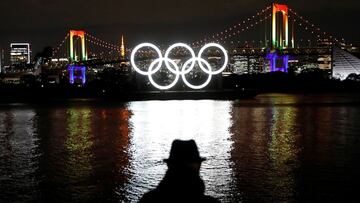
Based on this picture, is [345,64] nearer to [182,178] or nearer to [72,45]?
[72,45]

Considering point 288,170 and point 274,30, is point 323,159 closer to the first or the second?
point 288,170

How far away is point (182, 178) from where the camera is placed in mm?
3143

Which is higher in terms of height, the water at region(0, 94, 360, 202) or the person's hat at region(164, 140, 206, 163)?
the person's hat at region(164, 140, 206, 163)

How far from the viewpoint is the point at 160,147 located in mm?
13008

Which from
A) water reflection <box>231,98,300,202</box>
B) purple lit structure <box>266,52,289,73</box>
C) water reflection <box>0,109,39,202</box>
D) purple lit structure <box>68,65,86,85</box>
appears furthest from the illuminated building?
water reflection <box>0,109,39,202</box>

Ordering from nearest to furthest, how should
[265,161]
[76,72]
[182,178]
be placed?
[182,178] < [265,161] < [76,72]

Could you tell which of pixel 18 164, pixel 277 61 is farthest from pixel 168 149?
pixel 277 61

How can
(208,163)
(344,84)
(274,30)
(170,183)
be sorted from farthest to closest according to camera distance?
(344,84) → (274,30) → (208,163) → (170,183)

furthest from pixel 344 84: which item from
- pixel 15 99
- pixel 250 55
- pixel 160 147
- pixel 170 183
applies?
pixel 170 183

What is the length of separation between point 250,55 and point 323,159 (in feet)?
124

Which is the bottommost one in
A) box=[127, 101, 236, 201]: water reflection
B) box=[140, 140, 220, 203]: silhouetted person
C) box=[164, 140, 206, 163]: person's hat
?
box=[127, 101, 236, 201]: water reflection

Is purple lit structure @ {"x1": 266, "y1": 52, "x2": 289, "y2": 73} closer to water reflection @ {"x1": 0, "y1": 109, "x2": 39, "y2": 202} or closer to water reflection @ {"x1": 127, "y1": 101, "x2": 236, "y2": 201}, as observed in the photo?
water reflection @ {"x1": 127, "y1": 101, "x2": 236, "y2": 201}

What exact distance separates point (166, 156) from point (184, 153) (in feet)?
26.8

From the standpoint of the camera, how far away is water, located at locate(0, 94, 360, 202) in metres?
7.62
